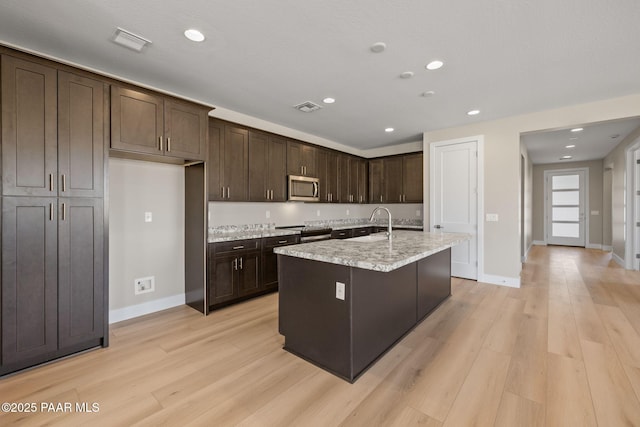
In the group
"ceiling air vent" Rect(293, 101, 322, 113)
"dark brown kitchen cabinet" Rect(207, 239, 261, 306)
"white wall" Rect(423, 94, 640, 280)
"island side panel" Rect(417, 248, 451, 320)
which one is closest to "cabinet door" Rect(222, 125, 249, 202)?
"dark brown kitchen cabinet" Rect(207, 239, 261, 306)

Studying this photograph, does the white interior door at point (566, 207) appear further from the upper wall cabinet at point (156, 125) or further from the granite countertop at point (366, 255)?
the upper wall cabinet at point (156, 125)

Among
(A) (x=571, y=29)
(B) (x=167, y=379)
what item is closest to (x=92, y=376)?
(B) (x=167, y=379)

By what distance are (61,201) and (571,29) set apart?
4.19 m

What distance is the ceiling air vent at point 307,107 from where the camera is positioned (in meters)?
3.76

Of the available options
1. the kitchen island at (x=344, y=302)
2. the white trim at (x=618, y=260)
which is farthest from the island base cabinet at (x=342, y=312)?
the white trim at (x=618, y=260)

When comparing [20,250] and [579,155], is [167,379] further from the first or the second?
[579,155]

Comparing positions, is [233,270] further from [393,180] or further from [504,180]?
[504,180]

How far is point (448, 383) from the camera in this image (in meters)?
2.00

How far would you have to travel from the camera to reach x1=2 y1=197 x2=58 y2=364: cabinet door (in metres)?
2.07

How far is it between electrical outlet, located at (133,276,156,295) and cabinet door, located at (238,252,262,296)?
38.9 inches

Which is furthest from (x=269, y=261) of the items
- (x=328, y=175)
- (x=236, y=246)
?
(x=328, y=175)

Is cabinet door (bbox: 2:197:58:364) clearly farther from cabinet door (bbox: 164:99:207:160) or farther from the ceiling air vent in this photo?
the ceiling air vent

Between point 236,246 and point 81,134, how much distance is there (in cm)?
185

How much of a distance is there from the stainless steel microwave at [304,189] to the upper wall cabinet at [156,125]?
1624 millimetres
